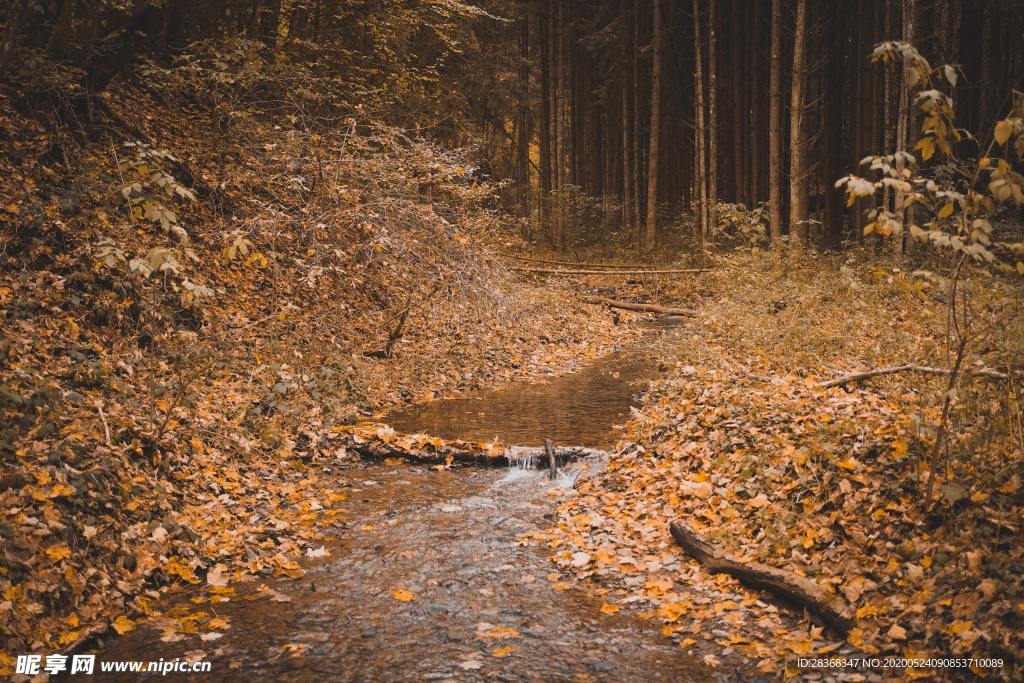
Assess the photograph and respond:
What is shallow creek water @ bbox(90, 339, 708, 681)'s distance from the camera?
14.1 feet

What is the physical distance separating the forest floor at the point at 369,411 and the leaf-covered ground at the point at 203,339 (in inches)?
1.5

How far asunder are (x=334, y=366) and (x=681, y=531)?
6.99 meters

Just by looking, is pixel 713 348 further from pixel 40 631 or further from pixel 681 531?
pixel 40 631

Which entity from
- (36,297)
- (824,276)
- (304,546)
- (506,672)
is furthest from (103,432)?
(824,276)

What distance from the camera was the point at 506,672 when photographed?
4270mm

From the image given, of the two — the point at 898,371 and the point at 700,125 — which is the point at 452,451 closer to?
the point at 898,371

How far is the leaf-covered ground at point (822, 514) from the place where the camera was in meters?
4.12

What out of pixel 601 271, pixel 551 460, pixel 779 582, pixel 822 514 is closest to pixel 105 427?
pixel 551 460

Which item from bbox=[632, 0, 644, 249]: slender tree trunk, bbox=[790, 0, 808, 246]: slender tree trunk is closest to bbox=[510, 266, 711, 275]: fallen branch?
bbox=[632, 0, 644, 249]: slender tree trunk

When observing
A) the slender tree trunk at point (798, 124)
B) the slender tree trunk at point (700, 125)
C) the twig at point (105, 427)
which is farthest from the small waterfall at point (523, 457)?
the slender tree trunk at point (700, 125)

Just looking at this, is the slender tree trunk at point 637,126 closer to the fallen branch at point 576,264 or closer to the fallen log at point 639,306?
the fallen branch at point 576,264

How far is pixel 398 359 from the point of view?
1248 centimetres

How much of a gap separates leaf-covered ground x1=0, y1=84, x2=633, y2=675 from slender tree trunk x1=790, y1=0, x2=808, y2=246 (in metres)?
5.63

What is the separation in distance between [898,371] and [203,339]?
884cm
